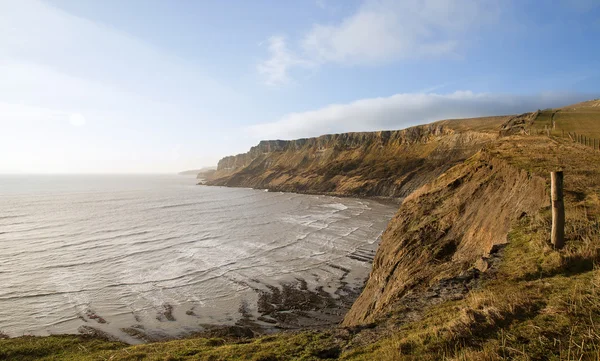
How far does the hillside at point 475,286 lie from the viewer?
18.7 feet

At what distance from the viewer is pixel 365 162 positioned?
344 ft

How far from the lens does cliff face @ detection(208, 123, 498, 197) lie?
268 feet

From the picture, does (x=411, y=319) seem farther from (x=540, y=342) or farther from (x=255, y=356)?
(x=255, y=356)

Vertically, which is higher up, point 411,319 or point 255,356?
point 411,319

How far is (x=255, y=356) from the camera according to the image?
24.6 feet

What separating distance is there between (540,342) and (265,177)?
5082 inches

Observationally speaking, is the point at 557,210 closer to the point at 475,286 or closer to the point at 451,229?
the point at 475,286

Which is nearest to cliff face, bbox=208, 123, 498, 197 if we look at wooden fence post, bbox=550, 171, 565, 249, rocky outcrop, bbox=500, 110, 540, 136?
rocky outcrop, bbox=500, 110, 540, 136

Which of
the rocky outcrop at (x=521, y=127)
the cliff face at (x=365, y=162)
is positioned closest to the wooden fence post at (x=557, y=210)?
the rocky outcrop at (x=521, y=127)

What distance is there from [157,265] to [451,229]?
2391cm

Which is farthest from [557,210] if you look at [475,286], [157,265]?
[157,265]

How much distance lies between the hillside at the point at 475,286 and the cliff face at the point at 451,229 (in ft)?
0.24

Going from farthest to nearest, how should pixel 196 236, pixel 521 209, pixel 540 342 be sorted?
A: 1. pixel 196 236
2. pixel 521 209
3. pixel 540 342

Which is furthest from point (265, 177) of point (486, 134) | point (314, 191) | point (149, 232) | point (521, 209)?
point (521, 209)
